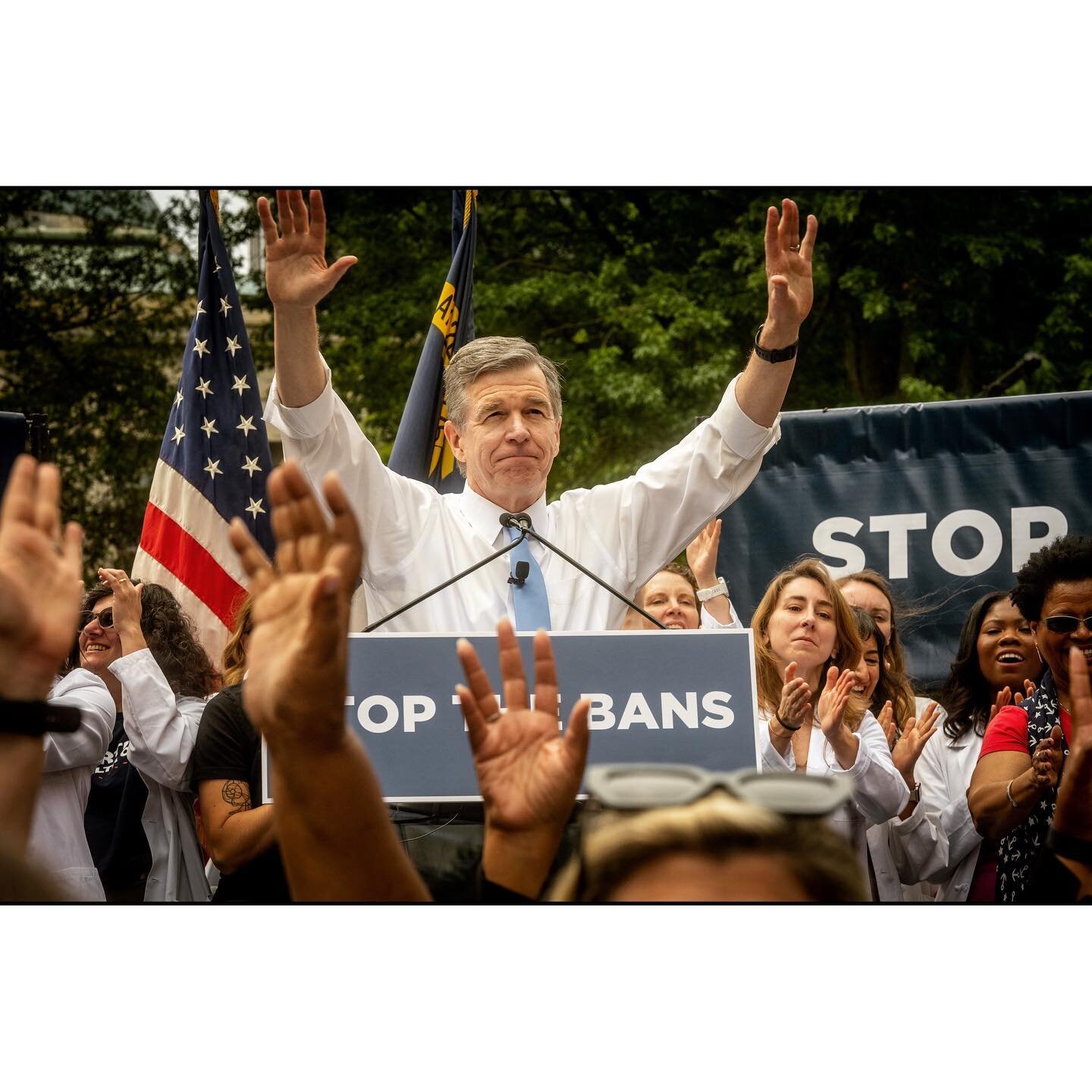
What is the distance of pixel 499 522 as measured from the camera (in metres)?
3.15

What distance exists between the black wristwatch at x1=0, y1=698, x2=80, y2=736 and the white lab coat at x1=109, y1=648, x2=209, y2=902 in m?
1.85

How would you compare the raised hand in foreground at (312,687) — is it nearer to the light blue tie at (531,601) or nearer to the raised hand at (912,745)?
the light blue tie at (531,601)

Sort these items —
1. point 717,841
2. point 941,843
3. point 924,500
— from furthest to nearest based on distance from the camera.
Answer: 1. point 924,500
2. point 941,843
3. point 717,841

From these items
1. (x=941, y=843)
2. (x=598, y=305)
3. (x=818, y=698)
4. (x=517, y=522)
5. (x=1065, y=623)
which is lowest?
(x=941, y=843)

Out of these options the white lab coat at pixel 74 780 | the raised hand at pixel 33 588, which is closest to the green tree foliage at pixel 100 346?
the white lab coat at pixel 74 780

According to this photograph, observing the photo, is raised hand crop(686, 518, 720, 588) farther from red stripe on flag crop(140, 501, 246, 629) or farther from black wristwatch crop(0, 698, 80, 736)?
black wristwatch crop(0, 698, 80, 736)

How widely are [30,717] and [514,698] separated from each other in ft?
1.85

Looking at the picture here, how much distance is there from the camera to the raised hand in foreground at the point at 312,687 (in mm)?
1484

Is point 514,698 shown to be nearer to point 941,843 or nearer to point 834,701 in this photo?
point 834,701

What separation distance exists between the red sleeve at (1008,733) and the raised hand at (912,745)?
10.6 inches

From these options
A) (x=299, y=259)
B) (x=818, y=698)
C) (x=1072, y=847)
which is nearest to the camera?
(x=1072, y=847)

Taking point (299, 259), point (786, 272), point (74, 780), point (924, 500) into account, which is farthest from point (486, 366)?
point (924, 500)

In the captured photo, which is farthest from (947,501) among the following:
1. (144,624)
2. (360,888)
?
(360,888)

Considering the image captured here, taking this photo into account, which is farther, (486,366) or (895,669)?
(895,669)
